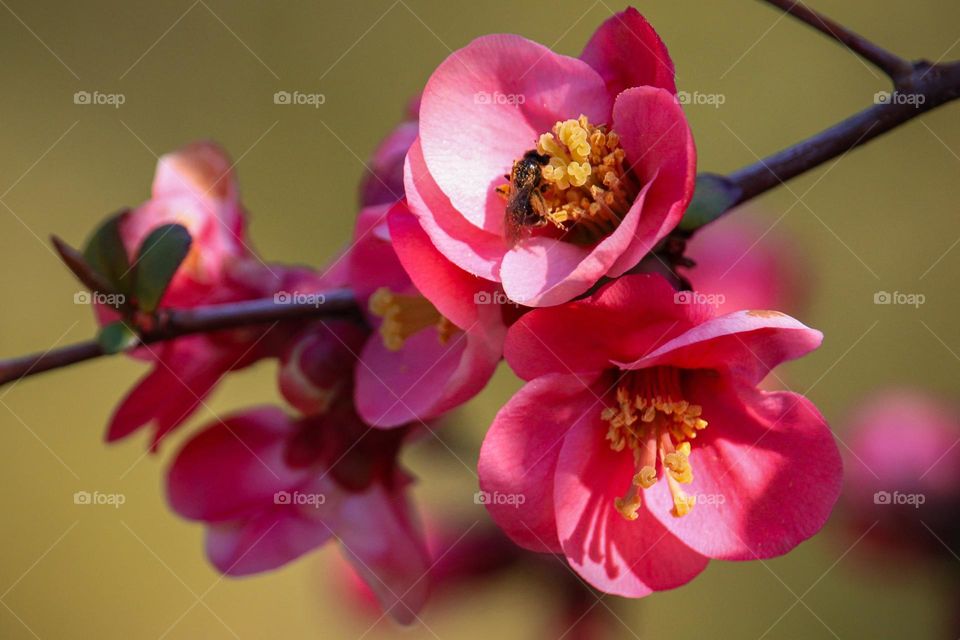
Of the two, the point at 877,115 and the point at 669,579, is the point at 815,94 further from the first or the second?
the point at 669,579

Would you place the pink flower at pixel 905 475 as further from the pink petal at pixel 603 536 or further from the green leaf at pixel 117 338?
the green leaf at pixel 117 338

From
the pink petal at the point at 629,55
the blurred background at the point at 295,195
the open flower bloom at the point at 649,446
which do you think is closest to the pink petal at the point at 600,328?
the open flower bloom at the point at 649,446

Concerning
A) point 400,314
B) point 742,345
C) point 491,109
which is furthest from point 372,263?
point 742,345

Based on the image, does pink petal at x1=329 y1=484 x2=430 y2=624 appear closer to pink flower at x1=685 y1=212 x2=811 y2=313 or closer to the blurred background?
pink flower at x1=685 y1=212 x2=811 y2=313

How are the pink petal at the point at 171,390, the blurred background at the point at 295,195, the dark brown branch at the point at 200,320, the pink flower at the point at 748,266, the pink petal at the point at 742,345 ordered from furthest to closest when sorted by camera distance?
the blurred background at the point at 295,195 → the pink flower at the point at 748,266 → the pink petal at the point at 171,390 → the dark brown branch at the point at 200,320 → the pink petal at the point at 742,345

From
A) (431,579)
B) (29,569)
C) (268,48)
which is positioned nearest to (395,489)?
(431,579)
